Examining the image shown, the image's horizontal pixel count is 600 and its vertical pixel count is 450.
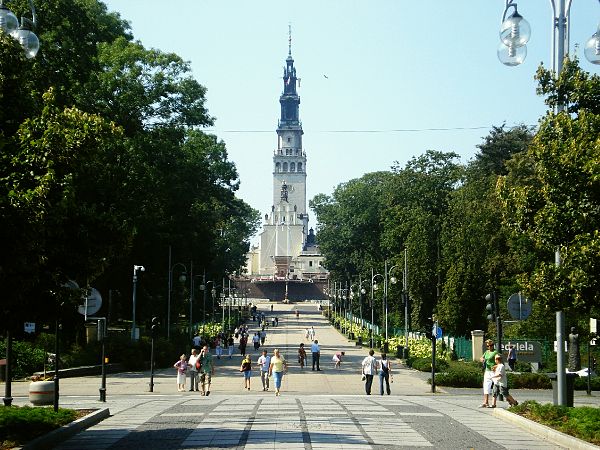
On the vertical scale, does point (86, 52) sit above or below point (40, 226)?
above

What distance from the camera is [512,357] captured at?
44094 mm

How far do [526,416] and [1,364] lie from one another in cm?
1969

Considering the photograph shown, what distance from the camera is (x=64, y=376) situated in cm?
3966

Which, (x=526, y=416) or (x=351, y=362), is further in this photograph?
(x=351, y=362)

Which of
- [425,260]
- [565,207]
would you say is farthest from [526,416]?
[425,260]

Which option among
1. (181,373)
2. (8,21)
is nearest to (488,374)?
(181,373)

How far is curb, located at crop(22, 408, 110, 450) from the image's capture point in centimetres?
1669

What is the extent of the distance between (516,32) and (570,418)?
7449 mm

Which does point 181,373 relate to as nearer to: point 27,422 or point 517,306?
point 517,306

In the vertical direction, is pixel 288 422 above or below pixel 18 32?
below

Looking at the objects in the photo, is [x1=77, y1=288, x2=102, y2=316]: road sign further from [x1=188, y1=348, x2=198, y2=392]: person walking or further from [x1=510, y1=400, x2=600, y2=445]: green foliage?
[x1=188, y1=348, x2=198, y2=392]: person walking

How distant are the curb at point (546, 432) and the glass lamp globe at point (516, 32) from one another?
21.2 feet

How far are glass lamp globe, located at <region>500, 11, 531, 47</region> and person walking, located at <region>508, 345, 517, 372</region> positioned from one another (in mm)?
29941

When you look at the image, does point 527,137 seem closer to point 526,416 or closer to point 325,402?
point 325,402
